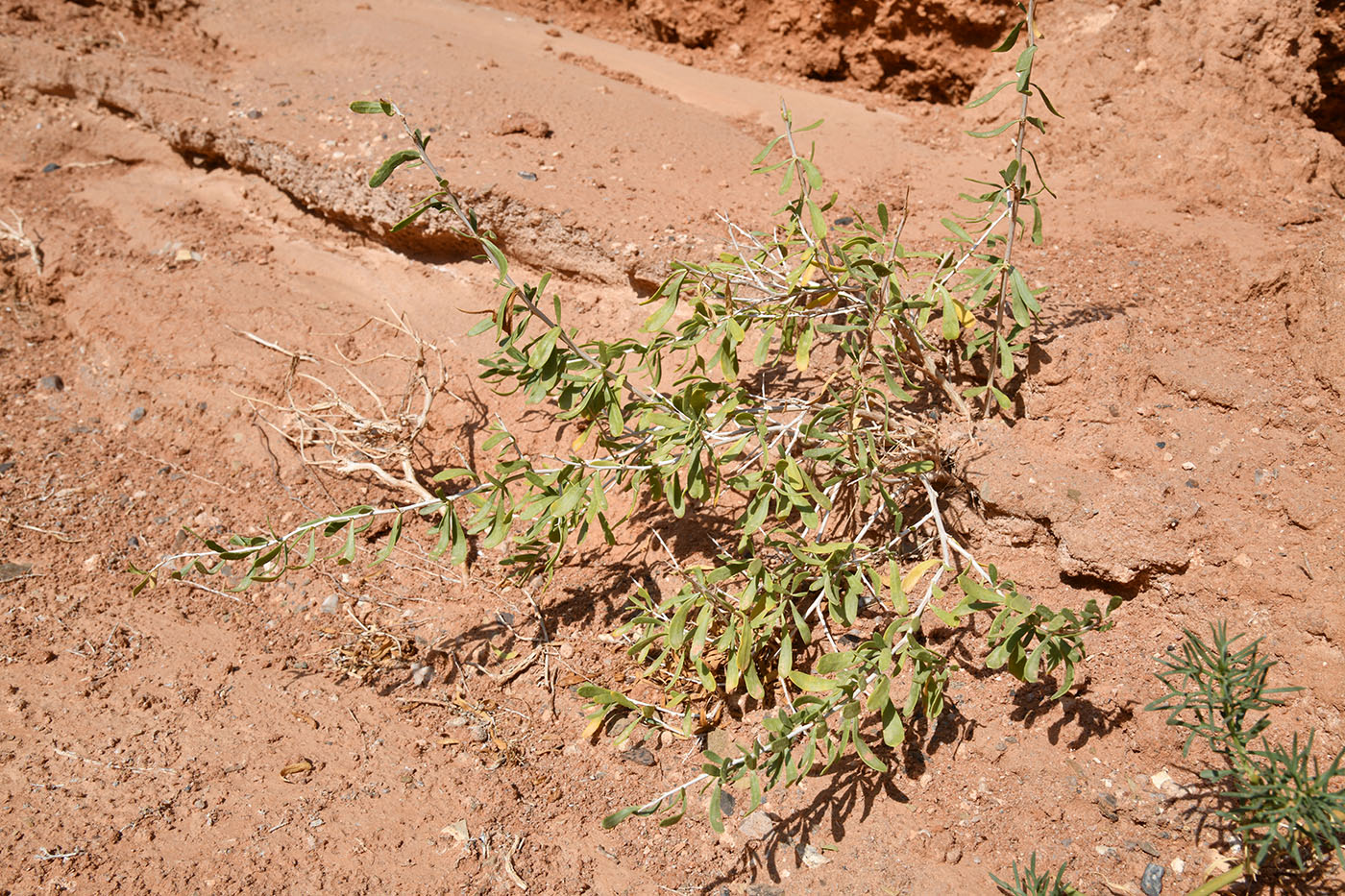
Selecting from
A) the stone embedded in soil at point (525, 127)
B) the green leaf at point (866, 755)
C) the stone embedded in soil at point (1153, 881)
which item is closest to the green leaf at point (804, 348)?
the green leaf at point (866, 755)

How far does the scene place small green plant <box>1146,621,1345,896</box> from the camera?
5.37 ft

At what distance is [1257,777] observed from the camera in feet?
5.75

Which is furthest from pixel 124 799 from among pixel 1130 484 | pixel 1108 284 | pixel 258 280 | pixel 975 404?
pixel 1108 284

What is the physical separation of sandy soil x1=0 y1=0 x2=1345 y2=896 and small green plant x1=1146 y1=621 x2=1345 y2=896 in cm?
11

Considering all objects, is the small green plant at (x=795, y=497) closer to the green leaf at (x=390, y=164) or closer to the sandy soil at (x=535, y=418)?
the green leaf at (x=390, y=164)

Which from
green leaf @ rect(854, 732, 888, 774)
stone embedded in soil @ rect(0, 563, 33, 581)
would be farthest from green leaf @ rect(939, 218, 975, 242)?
stone embedded in soil @ rect(0, 563, 33, 581)

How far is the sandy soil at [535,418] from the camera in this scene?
2127 mm

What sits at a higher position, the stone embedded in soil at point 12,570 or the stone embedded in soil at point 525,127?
the stone embedded in soil at point 525,127

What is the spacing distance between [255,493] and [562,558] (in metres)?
1.21

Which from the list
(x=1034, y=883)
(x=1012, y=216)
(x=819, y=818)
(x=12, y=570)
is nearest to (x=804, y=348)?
(x=1012, y=216)

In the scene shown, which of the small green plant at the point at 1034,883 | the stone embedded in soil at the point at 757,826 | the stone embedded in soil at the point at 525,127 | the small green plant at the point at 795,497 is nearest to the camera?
the small green plant at the point at 1034,883

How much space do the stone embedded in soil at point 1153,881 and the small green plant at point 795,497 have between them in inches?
16.5

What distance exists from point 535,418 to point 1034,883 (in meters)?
2.09

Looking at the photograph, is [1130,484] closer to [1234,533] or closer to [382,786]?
[1234,533]
